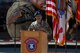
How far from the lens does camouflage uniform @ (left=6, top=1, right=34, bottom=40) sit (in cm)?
1141

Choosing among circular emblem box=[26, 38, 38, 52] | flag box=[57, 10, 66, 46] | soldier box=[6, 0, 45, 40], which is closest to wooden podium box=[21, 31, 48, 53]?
circular emblem box=[26, 38, 38, 52]

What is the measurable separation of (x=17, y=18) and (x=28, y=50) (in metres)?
5.19

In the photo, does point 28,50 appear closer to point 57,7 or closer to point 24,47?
point 24,47

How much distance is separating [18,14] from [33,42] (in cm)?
516

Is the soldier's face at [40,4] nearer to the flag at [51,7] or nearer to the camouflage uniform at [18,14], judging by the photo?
the camouflage uniform at [18,14]

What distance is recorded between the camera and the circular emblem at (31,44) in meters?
6.36

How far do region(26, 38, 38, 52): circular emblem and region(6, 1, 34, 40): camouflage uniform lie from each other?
4.86m

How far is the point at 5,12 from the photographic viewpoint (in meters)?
11.6

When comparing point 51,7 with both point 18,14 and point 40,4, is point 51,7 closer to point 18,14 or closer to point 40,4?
point 40,4

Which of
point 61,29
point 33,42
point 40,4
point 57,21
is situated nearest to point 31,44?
point 33,42

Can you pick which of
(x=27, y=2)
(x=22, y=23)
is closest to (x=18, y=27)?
(x=22, y=23)

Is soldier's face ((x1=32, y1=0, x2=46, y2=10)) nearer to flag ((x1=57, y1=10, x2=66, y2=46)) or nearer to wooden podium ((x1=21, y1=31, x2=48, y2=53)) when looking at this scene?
flag ((x1=57, y1=10, x2=66, y2=46))

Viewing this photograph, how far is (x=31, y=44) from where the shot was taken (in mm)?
6484

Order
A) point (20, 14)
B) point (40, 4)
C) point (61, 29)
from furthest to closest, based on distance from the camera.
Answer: point (20, 14) < point (40, 4) < point (61, 29)
